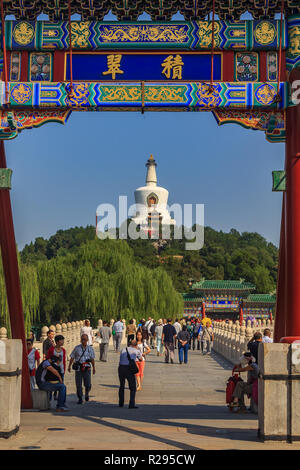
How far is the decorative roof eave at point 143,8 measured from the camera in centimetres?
967

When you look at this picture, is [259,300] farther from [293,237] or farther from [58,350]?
[293,237]

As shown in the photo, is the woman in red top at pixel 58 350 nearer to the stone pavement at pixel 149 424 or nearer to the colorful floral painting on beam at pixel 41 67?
the stone pavement at pixel 149 424

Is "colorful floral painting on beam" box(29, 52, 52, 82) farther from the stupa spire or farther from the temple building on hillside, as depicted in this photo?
the stupa spire

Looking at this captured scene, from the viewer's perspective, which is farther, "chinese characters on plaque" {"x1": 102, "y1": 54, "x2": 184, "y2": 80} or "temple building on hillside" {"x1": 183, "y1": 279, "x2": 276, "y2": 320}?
"temple building on hillside" {"x1": 183, "y1": 279, "x2": 276, "y2": 320}

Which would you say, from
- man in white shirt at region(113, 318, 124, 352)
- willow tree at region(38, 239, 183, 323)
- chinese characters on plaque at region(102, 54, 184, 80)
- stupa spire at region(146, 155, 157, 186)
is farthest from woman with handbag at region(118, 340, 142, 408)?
stupa spire at region(146, 155, 157, 186)

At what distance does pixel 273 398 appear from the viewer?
817 cm

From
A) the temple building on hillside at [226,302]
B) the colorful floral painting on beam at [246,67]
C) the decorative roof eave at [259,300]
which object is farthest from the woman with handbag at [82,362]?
the decorative roof eave at [259,300]

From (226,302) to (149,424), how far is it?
57.4m

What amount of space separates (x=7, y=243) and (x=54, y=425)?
2.64m

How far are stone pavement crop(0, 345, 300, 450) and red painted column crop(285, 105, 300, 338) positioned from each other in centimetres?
155

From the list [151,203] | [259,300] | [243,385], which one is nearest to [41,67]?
[243,385]

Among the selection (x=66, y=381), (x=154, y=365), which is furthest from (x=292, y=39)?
(x=154, y=365)

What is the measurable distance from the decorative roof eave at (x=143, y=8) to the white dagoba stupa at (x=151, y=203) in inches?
3483

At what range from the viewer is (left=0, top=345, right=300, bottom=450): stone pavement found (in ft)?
26.4
